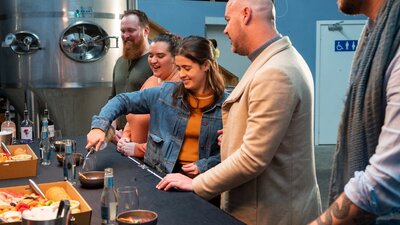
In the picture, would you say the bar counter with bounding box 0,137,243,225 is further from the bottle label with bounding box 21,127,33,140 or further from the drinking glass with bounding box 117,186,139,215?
the bottle label with bounding box 21,127,33,140

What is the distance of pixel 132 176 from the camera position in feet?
8.02

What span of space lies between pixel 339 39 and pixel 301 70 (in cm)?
635

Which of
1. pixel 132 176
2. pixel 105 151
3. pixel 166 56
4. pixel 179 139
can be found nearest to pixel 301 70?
pixel 179 139

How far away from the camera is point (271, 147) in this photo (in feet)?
6.50

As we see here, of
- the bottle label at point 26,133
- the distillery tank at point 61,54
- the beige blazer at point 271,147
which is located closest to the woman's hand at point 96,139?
the beige blazer at point 271,147

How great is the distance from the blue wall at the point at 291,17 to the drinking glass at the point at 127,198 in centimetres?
624

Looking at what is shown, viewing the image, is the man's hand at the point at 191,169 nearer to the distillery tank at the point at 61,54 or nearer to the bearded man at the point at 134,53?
the bearded man at the point at 134,53

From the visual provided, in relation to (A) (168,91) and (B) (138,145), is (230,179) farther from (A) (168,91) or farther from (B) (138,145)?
(B) (138,145)

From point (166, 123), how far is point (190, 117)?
0.48ft

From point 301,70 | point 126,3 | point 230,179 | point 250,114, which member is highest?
point 126,3

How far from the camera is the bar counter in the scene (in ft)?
6.02

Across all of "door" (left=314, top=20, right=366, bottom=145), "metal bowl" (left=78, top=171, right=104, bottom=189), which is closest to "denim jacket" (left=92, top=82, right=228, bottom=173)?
"metal bowl" (left=78, top=171, right=104, bottom=189)

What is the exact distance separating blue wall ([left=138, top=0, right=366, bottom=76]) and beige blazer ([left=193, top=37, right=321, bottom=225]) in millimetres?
5858

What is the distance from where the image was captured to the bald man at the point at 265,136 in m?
1.97
